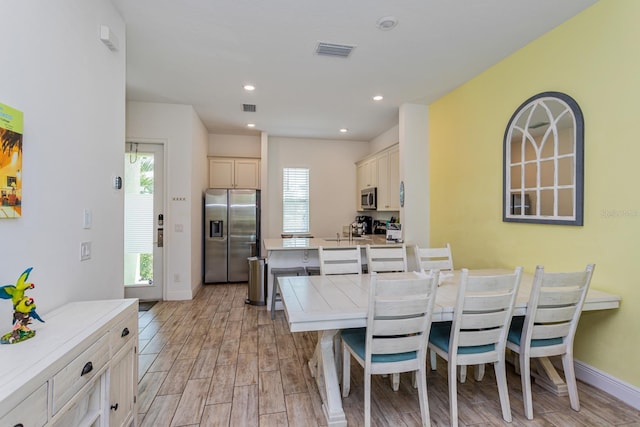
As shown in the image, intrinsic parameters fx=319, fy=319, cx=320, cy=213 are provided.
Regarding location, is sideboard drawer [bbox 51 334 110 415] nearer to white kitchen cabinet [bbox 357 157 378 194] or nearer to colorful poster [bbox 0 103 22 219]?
colorful poster [bbox 0 103 22 219]

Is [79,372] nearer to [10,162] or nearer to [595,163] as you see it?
[10,162]

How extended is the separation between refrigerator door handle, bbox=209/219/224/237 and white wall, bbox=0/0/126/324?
3.15 m

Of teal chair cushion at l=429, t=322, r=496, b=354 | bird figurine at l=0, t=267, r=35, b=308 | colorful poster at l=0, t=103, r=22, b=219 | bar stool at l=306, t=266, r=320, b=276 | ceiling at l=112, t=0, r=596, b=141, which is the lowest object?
teal chair cushion at l=429, t=322, r=496, b=354

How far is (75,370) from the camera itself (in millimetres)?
1276

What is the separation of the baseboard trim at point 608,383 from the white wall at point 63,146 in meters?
3.66

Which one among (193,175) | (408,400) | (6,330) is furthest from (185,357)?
(193,175)

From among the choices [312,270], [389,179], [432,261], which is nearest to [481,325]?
[432,261]

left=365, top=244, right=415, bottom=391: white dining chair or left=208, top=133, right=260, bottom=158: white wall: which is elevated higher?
left=208, top=133, right=260, bottom=158: white wall

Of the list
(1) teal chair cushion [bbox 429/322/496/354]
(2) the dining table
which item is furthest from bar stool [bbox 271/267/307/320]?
(1) teal chair cushion [bbox 429/322/496/354]

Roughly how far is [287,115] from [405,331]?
4.12 metres

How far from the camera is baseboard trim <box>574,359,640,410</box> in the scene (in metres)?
2.17

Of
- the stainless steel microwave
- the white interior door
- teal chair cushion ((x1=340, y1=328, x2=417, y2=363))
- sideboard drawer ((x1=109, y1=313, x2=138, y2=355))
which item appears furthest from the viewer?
the stainless steel microwave

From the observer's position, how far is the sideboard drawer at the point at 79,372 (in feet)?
3.85

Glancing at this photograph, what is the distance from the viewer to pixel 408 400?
2.27 metres
